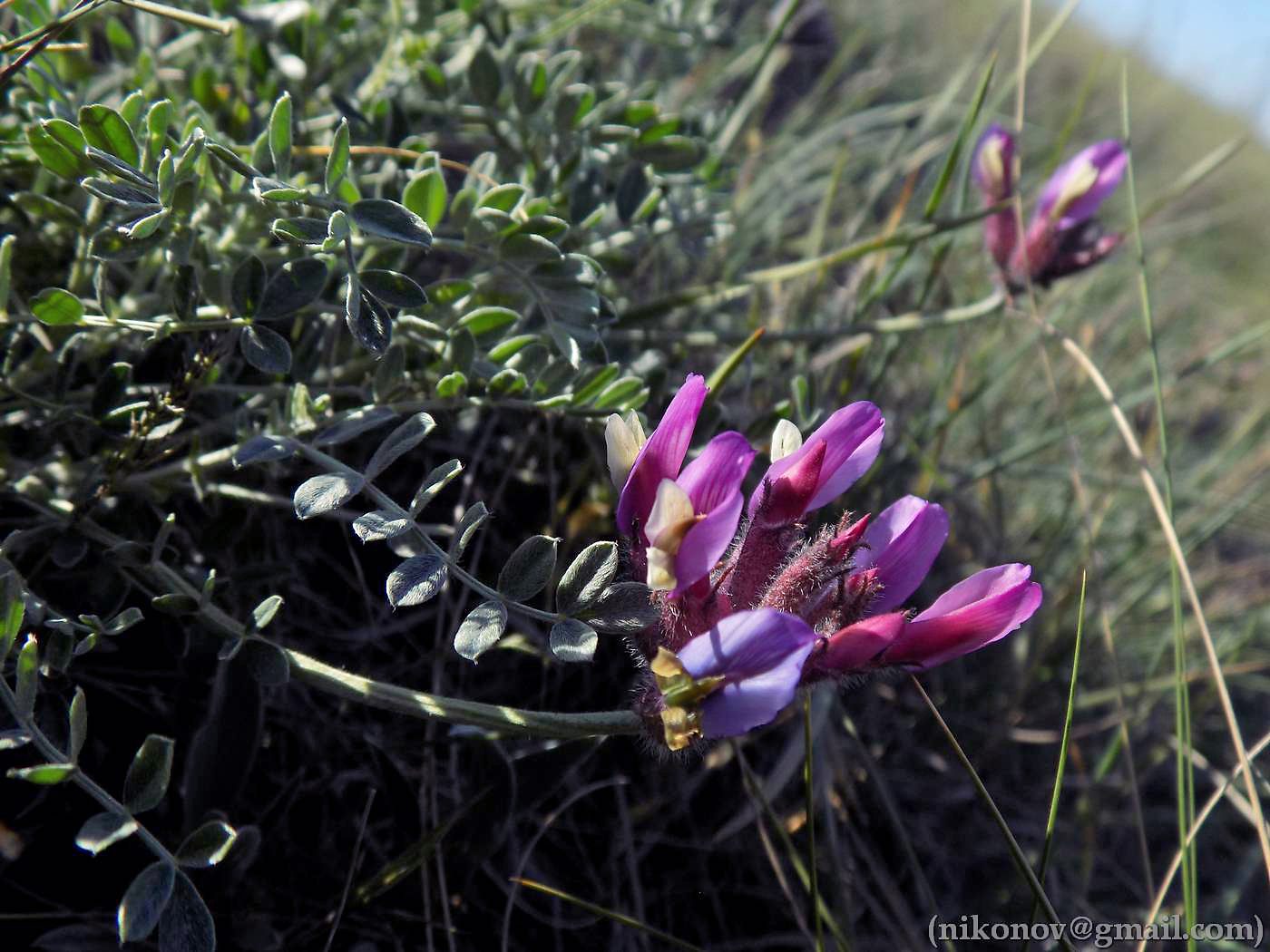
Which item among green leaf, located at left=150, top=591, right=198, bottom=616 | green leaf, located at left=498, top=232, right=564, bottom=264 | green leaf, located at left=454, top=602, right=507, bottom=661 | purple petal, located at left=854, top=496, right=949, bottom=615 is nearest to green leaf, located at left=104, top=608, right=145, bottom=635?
green leaf, located at left=150, top=591, right=198, bottom=616

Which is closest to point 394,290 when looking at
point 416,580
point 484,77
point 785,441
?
point 416,580

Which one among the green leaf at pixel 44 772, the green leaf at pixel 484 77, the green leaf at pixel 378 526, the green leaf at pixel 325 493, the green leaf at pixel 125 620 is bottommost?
the green leaf at pixel 44 772

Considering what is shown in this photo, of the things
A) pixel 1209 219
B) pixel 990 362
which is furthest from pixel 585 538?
pixel 1209 219

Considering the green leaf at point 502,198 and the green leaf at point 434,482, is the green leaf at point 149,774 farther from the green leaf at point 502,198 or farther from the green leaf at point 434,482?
the green leaf at point 502,198

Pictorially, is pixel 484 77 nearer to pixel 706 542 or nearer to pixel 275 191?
pixel 275 191

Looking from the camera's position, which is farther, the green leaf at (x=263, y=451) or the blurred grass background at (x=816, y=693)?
the blurred grass background at (x=816, y=693)

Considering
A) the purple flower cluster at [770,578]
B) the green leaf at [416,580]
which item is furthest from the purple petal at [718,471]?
the green leaf at [416,580]

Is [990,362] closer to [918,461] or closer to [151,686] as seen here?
[918,461]
